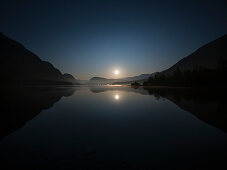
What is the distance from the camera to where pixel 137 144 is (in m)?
6.41

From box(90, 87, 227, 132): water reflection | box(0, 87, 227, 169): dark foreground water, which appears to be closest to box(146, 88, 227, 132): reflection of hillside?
box(90, 87, 227, 132): water reflection

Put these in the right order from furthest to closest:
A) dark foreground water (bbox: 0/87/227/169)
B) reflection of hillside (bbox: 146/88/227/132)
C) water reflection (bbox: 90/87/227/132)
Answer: water reflection (bbox: 90/87/227/132) → reflection of hillside (bbox: 146/88/227/132) → dark foreground water (bbox: 0/87/227/169)

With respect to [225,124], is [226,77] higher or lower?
higher

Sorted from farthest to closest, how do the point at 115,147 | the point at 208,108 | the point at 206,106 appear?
1. the point at 206,106
2. the point at 208,108
3. the point at 115,147

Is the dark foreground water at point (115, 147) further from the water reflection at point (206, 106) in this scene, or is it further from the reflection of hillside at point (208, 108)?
the water reflection at point (206, 106)

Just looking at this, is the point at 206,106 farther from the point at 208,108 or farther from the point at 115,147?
the point at 115,147

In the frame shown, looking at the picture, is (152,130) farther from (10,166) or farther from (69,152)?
(10,166)

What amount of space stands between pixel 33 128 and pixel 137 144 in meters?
7.78

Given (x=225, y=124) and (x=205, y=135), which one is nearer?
(x=205, y=135)

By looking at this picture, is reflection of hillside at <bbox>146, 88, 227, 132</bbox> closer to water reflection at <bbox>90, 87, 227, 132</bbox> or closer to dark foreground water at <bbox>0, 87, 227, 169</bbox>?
water reflection at <bbox>90, 87, 227, 132</bbox>

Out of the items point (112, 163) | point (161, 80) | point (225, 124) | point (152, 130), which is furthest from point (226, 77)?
point (112, 163)

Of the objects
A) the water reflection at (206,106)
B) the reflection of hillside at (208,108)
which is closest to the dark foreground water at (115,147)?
the reflection of hillside at (208,108)

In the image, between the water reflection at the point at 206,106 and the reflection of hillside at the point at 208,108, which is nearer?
the reflection of hillside at the point at 208,108

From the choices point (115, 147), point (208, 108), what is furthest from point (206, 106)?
point (115, 147)
